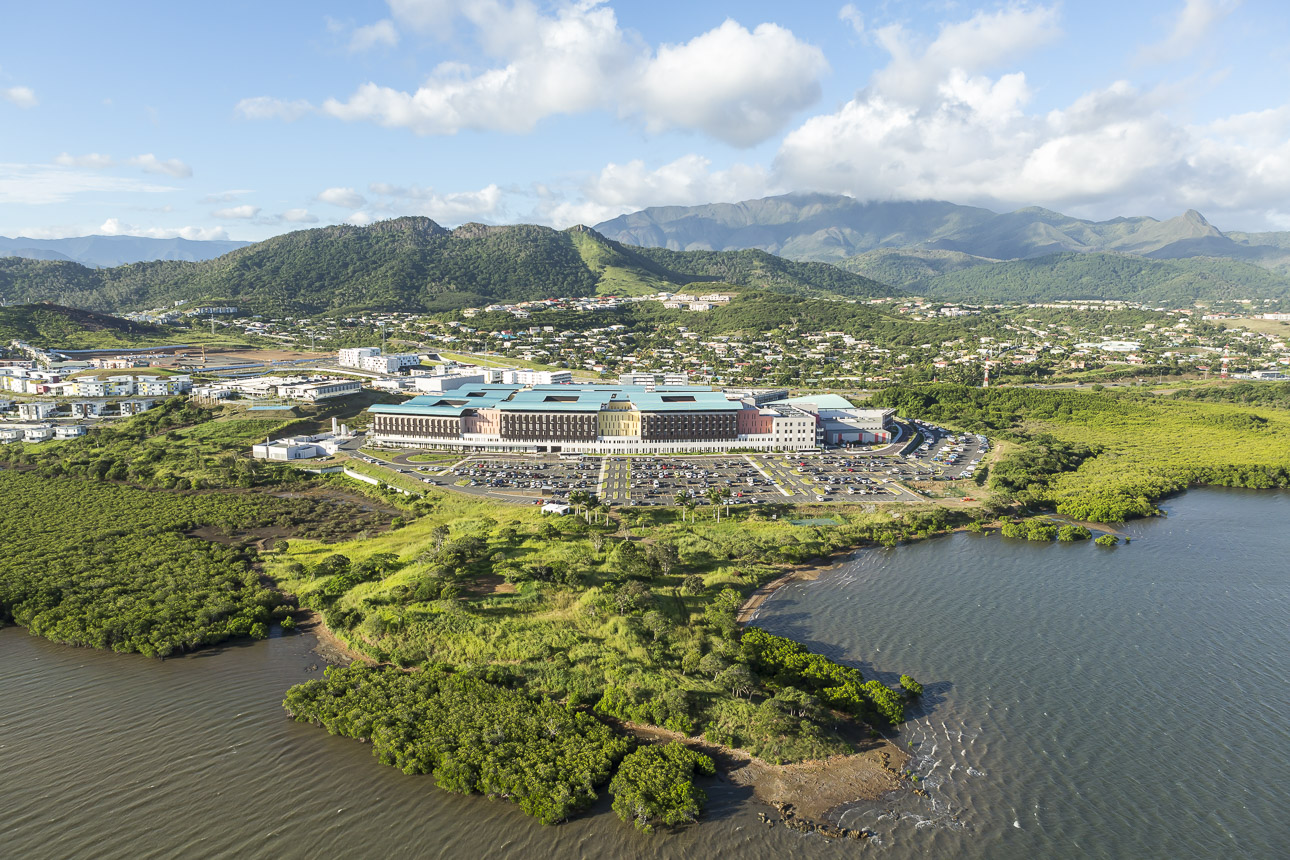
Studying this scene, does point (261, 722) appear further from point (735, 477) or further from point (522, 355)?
point (522, 355)

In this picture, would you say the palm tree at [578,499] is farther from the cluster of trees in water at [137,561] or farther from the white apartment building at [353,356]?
the white apartment building at [353,356]

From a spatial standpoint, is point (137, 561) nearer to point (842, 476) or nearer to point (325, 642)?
point (325, 642)

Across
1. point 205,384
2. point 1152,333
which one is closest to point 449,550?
point 205,384

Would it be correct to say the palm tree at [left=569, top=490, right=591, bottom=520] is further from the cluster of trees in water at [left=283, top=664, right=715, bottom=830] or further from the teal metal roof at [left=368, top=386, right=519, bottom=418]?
the teal metal roof at [left=368, top=386, right=519, bottom=418]

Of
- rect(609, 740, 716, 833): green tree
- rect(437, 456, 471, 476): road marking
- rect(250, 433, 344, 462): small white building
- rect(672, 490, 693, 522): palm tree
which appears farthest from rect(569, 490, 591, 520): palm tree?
rect(250, 433, 344, 462): small white building

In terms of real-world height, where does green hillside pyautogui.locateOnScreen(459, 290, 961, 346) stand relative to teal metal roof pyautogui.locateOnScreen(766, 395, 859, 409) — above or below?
above
